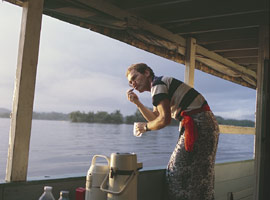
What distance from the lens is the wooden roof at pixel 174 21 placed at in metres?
2.71

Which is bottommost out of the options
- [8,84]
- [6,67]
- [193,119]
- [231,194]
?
[231,194]

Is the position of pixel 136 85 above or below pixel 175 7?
below

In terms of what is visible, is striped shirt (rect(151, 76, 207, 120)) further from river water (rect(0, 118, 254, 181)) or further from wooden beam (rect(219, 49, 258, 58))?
wooden beam (rect(219, 49, 258, 58))

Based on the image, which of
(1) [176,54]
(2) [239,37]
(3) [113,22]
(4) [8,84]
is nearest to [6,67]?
(4) [8,84]

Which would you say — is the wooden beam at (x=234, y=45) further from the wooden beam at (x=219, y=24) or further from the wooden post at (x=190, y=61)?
the wooden beam at (x=219, y=24)

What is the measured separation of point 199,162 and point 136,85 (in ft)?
2.58

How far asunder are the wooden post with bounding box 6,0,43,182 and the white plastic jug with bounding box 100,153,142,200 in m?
0.57

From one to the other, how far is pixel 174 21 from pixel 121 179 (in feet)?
6.55

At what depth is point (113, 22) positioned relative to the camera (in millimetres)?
2869

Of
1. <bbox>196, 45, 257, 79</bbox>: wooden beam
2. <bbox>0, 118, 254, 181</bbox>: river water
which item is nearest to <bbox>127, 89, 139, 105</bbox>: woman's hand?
<bbox>0, 118, 254, 181</bbox>: river water

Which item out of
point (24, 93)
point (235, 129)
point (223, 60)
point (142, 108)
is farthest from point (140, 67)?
point (235, 129)

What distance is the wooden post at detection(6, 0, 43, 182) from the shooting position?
200 cm

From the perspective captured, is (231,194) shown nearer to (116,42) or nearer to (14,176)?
(116,42)

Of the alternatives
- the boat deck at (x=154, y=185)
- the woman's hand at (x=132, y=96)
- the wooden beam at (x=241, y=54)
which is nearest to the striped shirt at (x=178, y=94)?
the woman's hand at (x=132, y=96)
